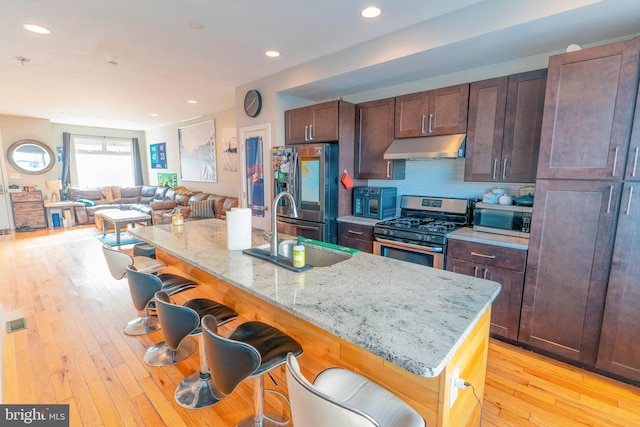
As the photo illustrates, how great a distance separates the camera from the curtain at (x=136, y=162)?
8.98 m

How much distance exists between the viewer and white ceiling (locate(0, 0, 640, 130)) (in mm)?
2117

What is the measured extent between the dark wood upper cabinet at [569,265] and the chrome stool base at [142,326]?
3139mm

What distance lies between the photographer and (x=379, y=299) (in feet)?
4.06

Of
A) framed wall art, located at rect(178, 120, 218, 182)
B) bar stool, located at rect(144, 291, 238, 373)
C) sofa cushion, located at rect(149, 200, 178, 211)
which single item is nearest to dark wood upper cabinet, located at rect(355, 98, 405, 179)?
bar stool, located at rect(144, 291, 238, 373)

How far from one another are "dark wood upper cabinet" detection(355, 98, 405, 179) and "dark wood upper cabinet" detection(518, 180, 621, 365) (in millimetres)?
1484

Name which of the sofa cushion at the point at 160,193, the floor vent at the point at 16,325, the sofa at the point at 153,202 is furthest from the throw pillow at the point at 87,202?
the floor vent at the point at 16,325

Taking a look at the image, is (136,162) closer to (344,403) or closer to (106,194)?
(106,194)

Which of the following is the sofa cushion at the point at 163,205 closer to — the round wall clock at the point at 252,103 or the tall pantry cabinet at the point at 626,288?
the round wall clock at the point at 252,103

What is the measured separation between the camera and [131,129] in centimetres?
878

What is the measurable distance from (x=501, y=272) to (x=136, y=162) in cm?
991

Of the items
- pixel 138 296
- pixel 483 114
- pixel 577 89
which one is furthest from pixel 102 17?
pixel 577 89

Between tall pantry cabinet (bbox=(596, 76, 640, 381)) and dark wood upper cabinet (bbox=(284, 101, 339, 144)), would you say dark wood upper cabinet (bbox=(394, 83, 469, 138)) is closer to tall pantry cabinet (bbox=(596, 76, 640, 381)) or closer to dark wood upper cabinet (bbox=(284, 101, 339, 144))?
dark wood upper cabinet (bbox=(284, 101, 339, 144))

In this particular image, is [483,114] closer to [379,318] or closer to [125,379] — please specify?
[379,318]

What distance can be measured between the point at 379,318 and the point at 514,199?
89.2 inches
